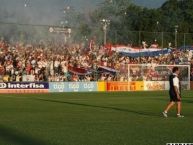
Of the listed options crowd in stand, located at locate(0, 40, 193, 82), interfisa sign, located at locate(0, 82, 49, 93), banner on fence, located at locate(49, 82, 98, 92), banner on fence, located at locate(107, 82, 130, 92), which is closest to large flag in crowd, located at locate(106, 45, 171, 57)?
crowd in stand, located at locate(0, 40, 193, 82)

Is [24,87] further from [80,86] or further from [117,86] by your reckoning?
[117,86]

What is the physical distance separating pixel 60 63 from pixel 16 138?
37598 mm

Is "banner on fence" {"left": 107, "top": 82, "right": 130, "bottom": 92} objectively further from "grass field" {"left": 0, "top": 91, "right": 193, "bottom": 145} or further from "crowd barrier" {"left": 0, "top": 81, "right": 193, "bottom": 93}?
"grass field" {"left": 0, "top": 91, "right": 193, "bottom": 145}

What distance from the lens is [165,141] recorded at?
48.5 feet

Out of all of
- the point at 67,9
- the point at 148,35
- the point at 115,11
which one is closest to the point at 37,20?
the point at 67,9

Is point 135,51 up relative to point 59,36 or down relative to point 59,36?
down

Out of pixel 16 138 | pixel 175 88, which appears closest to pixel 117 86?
pixel 175 88

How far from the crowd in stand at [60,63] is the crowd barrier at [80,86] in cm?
47

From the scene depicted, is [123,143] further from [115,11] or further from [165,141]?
[115,11]

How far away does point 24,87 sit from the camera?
51.8m

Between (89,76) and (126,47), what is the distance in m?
10.6

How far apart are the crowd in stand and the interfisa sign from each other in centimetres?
43

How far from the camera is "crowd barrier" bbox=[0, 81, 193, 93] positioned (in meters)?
51.4

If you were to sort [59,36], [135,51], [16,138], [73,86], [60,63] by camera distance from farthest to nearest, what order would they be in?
[135,51], [59,36], [73,86], [60,63], [16,138]
